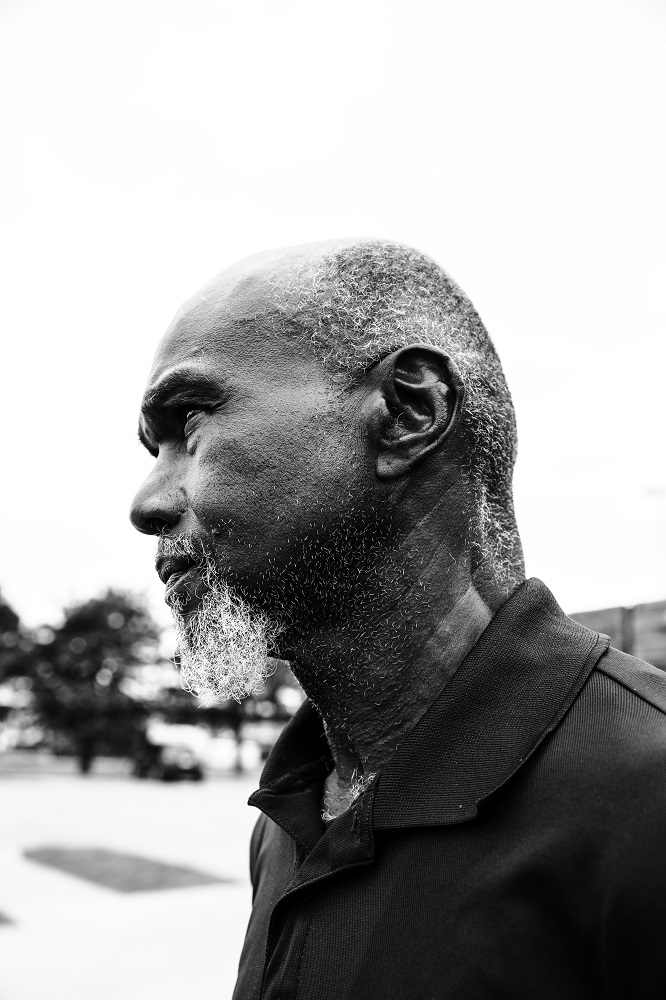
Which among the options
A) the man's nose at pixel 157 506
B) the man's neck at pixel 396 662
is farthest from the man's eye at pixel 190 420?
the man's neck at pixel 396 662

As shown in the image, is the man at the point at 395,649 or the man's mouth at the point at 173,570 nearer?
the man at the point at 395,649

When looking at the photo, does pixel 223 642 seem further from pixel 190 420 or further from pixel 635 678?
pixel 635 678

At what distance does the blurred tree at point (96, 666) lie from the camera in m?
46.1

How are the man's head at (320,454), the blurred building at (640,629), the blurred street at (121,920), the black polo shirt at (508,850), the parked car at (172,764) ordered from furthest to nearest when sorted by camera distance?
the parked car at (172,764) < the blurred street at (121,920) < the blurred building at (640,629) < the man's head at (320,454) < the black polo shirt at (508,850)

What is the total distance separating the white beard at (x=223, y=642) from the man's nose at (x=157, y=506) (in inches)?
5.7

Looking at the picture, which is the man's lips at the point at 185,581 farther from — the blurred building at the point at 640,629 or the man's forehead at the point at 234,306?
the blurred building at the point at 640,629

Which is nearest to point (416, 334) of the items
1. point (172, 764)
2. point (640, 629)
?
point (640, 629)

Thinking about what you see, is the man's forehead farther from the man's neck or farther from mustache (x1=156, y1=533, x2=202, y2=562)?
the man's neck

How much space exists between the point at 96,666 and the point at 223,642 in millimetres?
48393

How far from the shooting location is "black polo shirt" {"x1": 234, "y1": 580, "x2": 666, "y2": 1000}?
1255 millimetres

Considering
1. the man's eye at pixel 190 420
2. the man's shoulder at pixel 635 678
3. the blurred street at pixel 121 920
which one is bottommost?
the blurred street at pixel 121 920

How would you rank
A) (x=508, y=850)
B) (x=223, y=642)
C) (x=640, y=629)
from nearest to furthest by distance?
(x=508, y=850), (x=223, y=642), (x=640, y=629)

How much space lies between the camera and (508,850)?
4.41 feet

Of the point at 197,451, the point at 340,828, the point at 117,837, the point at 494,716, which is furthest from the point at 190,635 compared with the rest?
the point at 117,837
